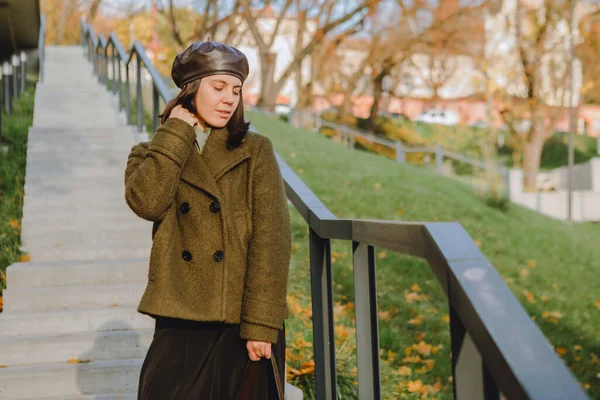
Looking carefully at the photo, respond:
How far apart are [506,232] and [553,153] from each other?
30233 millimetres

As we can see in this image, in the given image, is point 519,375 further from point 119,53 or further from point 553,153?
point 553,153

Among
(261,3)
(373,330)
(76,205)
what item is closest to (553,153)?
(261,3)

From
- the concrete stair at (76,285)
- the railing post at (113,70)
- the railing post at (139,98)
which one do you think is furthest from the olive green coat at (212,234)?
the railing post at (113,70)

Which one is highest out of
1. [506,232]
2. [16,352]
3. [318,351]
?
[318,351]

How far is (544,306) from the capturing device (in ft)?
25.0

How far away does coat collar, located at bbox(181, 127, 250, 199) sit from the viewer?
90.2 inches

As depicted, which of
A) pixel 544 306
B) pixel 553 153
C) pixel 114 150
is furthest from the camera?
pixel 553 153

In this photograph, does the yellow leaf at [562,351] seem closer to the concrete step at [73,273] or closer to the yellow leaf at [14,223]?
the concrete step at [73,273]

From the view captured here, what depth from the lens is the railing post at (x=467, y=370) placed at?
4.70 ft

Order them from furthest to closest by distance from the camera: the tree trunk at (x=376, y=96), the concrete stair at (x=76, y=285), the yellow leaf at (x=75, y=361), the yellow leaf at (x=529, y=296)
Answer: the tree trunk at (x=376, y=96)
the yellow leaf at (x=529, y=296)
the yellow leaf at (x=75, y=361)
the concrete stair at (x=76, y=285)

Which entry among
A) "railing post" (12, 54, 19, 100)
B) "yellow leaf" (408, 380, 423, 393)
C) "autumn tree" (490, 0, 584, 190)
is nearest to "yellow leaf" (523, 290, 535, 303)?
"yellow leaf" (408, 380, 423, 393)

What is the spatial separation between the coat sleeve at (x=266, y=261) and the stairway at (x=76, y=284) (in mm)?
1746

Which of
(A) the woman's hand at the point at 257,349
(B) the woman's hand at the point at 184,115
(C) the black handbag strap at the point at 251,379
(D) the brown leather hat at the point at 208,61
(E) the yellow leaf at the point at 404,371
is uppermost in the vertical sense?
(D) the brown leather hat at the point at 208,61

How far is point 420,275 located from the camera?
7.34 m
